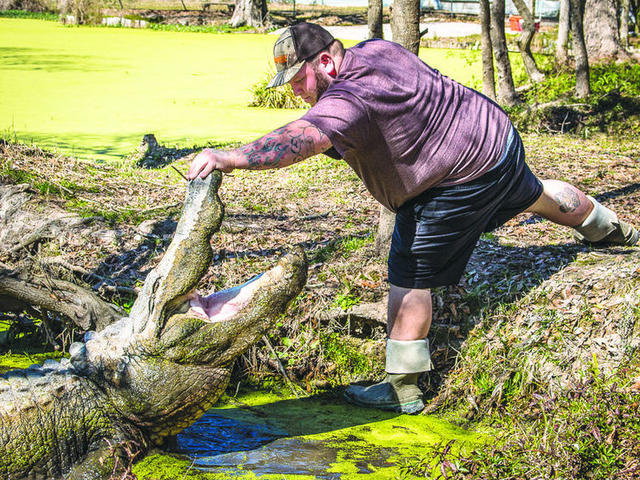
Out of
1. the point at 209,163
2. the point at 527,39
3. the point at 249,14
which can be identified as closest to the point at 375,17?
the point at 527,39

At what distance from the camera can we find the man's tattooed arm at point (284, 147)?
2.39 metres

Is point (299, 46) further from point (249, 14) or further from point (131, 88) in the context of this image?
point (249, 14)

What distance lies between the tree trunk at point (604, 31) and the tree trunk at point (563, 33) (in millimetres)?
373

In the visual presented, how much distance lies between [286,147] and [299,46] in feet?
1.71

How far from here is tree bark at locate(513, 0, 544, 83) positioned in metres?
8.67

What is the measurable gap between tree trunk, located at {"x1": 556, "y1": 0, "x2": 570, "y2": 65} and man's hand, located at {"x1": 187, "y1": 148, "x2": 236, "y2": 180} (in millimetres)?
8155

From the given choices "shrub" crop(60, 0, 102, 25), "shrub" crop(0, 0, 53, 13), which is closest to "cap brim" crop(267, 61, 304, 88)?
"shrub" crop(60, 0, 102, 25)

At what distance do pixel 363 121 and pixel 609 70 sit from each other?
7.69 m

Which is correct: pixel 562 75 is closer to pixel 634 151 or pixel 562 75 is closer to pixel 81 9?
pixel 634 151

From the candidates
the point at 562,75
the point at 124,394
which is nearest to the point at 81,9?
the point at 562,75

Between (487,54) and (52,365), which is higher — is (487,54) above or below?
above

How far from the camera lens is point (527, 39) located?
8742 millimetres

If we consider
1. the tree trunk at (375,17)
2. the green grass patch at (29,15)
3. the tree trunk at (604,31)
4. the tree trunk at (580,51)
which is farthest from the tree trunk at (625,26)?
the green grass patch at (29,15)

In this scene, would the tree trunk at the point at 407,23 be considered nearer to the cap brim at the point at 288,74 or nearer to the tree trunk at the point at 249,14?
the cap brim at the point at 288,74
